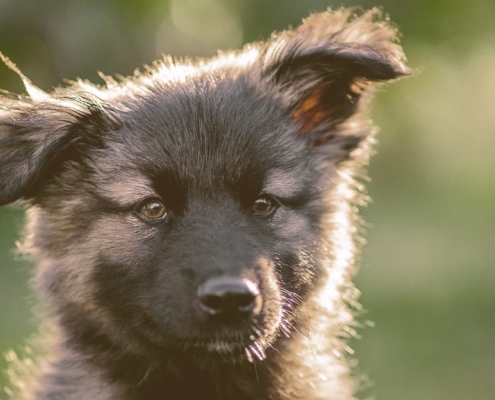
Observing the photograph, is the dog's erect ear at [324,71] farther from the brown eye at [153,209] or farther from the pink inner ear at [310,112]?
the brown eye at [153,209]

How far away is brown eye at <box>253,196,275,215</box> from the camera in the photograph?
170 inches

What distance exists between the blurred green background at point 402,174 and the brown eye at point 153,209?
114 inches

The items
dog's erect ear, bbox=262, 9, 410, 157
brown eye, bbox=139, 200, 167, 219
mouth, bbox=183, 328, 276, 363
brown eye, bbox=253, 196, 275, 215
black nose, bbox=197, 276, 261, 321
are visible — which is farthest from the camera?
dog's erect ear, bbox=262, 9, 410, 157

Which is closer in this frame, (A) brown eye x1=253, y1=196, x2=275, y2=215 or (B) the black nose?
(B) the black nose

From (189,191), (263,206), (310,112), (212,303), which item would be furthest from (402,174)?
(212,303)

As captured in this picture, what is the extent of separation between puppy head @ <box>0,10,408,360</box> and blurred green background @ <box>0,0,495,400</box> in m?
2.12

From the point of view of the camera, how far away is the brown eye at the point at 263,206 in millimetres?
4320

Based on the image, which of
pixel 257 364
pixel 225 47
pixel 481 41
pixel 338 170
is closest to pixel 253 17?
pixel 225 47

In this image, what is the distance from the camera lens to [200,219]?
4.13m

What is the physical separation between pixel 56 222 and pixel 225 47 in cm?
570

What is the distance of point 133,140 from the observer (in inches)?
173

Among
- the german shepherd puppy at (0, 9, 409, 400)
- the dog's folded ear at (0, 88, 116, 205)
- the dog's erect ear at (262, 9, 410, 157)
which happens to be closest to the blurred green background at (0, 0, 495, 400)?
the dog's erect ear at (262, 9, 410, 157)

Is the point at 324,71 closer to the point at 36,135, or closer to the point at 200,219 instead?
the point at 200,219

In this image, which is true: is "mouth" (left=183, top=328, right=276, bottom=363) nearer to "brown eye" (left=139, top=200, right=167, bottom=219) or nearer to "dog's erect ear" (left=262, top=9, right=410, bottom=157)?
"brown eye" (left=139, top=200, right=167, bottom=219)
